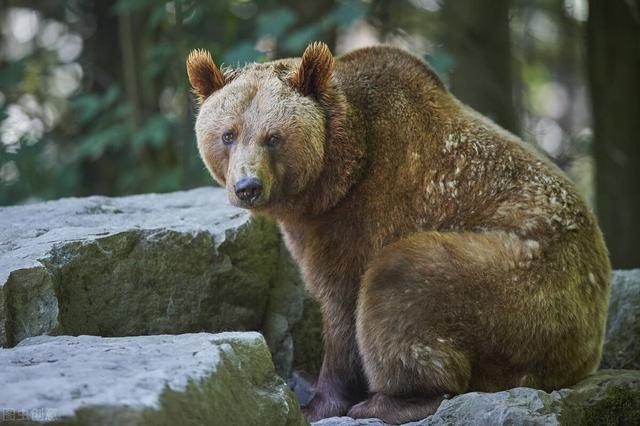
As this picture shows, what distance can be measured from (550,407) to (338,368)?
1.53 metres

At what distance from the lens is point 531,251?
17.1 feet

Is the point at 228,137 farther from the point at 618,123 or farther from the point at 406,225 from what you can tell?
the point at 618,123

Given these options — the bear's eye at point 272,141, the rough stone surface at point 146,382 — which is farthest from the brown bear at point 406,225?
the rough stone surface at point 146,382

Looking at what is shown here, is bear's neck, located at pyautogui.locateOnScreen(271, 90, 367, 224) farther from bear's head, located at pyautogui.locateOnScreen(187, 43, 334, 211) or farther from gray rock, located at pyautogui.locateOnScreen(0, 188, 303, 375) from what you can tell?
gray rock, located at pyautogui.locateOnScreen(0, 188, 303, 375)

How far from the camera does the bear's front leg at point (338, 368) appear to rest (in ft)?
18.7

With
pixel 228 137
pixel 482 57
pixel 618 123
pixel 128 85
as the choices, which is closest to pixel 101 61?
pixel 128 85

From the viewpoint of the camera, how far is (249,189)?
17.4 ft

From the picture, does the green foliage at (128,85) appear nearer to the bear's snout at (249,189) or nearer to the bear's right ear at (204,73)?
the bear's right ear at (204,73)

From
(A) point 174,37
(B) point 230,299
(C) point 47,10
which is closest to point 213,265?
(B) point 230,299

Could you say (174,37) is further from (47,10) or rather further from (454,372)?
(454,372)

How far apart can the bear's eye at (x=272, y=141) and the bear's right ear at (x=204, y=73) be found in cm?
67

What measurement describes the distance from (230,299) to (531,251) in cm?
229

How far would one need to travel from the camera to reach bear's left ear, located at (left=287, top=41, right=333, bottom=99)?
568 cm

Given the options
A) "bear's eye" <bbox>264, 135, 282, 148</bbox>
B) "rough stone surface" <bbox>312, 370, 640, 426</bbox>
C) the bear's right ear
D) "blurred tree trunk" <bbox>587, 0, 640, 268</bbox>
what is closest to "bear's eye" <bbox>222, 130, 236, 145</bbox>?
"bear's eye" <bbox>264, 135, 282, 148</bbox>
